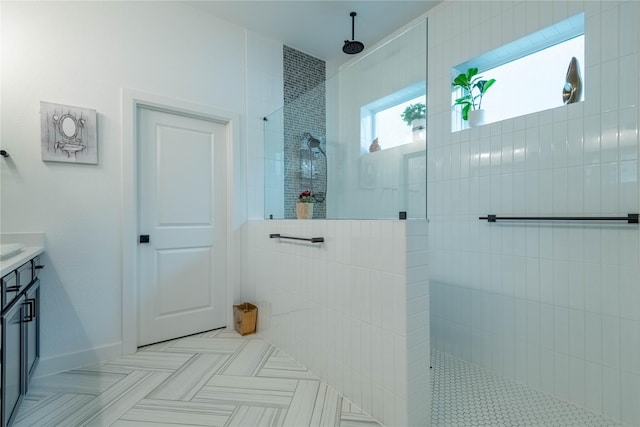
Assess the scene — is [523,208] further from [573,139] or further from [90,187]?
A: [90,187]

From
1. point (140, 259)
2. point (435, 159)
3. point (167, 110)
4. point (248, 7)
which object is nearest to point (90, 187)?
point (140, 259)

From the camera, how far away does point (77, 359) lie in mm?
1967

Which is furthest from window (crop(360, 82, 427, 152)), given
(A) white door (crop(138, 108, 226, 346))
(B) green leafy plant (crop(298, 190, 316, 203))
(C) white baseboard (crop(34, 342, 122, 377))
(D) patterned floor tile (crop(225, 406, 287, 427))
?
(C) white baseboard (crop(34, 342, 122, 377))

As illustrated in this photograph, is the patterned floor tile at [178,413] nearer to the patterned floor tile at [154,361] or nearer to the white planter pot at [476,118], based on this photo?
the patterned floor tile at [154,361]

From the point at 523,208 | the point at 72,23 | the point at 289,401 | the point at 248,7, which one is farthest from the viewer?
the point at 248,7

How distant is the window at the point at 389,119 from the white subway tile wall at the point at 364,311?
A: 51 cm

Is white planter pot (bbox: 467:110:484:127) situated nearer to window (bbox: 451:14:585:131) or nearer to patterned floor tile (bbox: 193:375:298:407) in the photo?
window (bbox: 451:14:585:131)

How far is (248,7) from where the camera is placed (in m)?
2.45

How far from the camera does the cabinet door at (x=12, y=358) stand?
Answer: 113 centimetres

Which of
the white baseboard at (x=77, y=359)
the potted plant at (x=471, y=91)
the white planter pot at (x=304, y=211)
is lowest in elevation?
the white baseboard at (x=77, y=359)

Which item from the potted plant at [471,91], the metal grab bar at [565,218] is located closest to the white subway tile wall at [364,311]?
the metal grab bar at [565,218]

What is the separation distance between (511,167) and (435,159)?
56 centimetres

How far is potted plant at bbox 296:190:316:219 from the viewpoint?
2143mm

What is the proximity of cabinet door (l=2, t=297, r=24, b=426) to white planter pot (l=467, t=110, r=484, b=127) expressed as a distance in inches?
104
